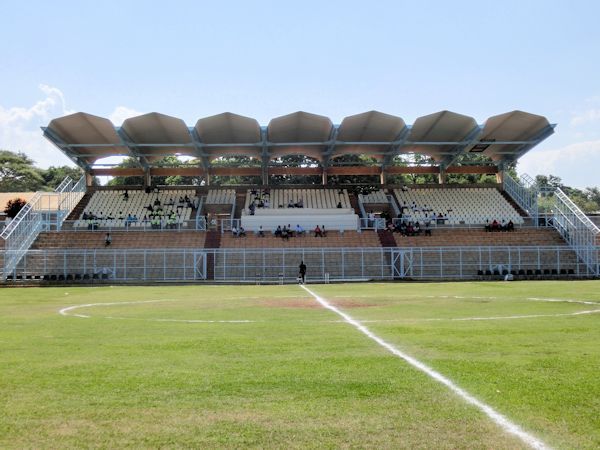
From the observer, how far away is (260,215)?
5516 centimetres

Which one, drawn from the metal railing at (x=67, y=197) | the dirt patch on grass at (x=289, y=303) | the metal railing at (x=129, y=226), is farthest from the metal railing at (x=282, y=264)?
the dirt patch on grass at (x=289, y=303)

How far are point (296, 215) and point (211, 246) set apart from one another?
8.47m

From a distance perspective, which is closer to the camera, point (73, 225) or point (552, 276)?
point (552, 276)

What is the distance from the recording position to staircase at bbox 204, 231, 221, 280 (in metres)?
45.4

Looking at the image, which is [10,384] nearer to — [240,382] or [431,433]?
[240,382]

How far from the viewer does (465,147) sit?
5834 cm

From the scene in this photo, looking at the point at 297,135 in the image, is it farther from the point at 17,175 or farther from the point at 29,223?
the point at 17,175

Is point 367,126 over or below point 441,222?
over

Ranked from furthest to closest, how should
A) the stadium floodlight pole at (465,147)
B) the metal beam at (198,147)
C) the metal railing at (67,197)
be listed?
1. the metal railing at (67,197)
2. the stadium floodlight pole at (465,147)
3. the metal beam at (198,147)

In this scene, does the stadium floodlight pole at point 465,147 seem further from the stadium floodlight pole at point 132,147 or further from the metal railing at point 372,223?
the stadium floodlight pole at point 132,147

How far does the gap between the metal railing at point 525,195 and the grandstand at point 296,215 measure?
16 cm

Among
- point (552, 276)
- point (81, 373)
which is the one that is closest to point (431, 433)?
point (81, 373)

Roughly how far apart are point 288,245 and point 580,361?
40.0 m

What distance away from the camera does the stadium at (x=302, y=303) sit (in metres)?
6.59
